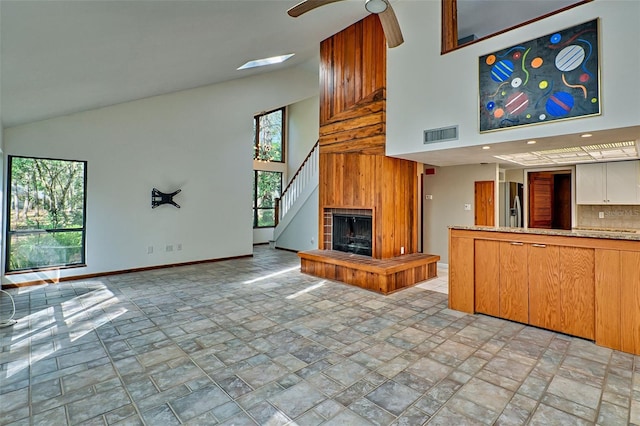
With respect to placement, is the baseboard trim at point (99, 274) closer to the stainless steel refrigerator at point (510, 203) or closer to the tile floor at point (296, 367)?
the tile floor at point (296, 367)

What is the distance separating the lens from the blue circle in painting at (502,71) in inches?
153

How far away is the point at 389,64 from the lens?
207 inches

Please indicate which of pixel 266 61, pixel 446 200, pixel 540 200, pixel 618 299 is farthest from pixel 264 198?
pixel 618 299

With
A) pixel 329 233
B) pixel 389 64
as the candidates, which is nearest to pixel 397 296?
pixel 329 233

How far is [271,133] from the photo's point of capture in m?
11.1

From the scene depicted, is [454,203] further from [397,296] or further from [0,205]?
[0,205]

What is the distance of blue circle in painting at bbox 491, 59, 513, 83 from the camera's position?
3875mm

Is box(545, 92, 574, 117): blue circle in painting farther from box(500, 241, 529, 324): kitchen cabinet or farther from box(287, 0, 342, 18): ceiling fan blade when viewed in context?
box(287, 0, 342, 18): ceiling fan blade

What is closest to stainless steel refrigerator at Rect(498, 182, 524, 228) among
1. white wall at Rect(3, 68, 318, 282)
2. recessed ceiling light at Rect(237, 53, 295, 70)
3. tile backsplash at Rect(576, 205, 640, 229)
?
tile backsplash at Rect(576, 205, 640, 229)

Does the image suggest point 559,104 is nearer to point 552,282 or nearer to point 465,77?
point 465,77

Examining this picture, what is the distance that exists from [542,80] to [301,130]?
26.0ft

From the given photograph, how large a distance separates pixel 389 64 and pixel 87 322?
5.49 meters

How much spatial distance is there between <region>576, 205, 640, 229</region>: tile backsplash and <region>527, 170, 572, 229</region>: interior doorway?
3.21 feet

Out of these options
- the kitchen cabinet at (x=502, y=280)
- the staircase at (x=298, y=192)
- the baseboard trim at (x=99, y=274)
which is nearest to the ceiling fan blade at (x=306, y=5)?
the kitchen cabinet at (x=502, y=280)
